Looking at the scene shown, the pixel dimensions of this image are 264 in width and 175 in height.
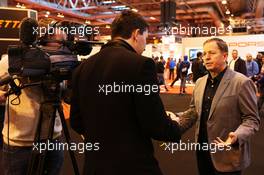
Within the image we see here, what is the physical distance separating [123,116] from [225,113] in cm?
82

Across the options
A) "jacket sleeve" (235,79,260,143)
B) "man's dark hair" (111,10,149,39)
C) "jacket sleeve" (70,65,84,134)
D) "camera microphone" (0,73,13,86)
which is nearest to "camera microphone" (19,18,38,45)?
"camera microphone" (0,73,13,86)

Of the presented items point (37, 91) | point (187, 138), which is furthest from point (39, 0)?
point (37, 91)

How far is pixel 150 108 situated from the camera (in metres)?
1.18

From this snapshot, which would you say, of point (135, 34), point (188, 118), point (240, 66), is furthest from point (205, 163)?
point (240, 66)

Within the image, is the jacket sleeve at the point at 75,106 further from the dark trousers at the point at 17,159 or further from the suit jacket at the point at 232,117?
the suit jacket at the point at 232,117

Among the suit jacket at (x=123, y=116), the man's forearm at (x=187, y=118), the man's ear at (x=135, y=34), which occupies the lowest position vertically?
the man's forearm at (x=187, y=118)

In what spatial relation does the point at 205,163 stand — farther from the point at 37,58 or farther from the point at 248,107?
the point at 37,58

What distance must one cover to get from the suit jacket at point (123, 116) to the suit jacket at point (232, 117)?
57 centimetres

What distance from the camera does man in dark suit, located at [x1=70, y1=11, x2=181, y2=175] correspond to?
46.6 inches

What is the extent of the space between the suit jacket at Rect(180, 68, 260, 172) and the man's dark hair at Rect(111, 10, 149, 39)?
2.35 ft

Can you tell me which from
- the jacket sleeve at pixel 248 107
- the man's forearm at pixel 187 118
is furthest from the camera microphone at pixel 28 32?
the jacket sleeve at pixel 248 107

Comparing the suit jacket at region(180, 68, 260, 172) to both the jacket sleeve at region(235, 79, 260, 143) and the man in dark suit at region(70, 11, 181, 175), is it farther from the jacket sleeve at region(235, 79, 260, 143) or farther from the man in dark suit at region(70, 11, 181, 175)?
the man in dark suit at region(70, 11, 181, 175)

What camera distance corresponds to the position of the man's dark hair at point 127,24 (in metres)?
1.24

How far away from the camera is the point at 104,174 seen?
4.08 feet
